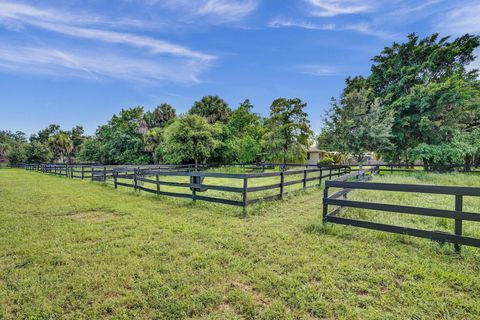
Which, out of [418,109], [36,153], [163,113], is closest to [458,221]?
[418,109]

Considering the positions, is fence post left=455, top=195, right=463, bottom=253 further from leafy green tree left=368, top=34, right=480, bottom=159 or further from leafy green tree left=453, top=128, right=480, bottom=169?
leafy green tree left=453, top=128, right=480, bottom=169

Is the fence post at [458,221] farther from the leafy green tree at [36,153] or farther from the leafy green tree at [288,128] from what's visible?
the leafy green tree at [36,153]

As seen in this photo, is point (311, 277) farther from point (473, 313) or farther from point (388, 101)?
point (388, 101)

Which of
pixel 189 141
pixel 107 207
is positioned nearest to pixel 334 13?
pixel 107 207

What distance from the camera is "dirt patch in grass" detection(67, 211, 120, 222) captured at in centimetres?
571

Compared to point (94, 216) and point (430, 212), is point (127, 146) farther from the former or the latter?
point (430, 212)

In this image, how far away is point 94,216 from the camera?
6.00 m

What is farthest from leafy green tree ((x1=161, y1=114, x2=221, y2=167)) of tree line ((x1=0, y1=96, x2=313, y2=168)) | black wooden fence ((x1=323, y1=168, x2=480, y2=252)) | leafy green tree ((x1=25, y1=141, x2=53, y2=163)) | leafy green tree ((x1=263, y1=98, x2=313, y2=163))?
leafy green tree ((x1=25, y1=141, x2=53, y2=163))

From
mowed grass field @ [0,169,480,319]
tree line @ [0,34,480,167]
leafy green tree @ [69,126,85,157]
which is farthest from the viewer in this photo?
leafy green tree @ [69,126,85,157]

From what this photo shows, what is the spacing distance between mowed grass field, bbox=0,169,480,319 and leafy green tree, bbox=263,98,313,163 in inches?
750

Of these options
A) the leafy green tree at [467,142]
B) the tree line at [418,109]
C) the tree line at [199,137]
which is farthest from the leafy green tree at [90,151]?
the leafy green tree at [467,142]

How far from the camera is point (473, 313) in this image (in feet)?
7.08

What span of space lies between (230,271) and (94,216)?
4.90 meters

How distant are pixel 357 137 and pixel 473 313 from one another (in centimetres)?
1626
